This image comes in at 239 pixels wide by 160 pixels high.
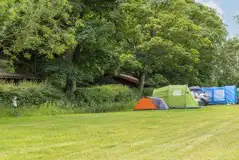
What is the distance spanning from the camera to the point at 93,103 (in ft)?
73.4

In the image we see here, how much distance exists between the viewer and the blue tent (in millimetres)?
32562

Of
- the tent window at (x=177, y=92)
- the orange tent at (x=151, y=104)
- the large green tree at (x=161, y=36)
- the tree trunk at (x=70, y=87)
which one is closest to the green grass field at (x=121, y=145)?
the orange tent at (x=151, y=104)

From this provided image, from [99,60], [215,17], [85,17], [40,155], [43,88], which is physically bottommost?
[40,155]

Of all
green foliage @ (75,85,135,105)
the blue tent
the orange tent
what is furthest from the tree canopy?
the orange tent

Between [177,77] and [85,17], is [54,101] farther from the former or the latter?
[177,77]

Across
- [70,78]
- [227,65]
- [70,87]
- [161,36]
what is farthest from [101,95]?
[227,65]

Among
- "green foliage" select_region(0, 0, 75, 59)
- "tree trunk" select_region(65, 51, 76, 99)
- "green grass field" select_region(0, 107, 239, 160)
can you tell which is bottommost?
"green grass field" select_region(0, 107, 239, 160)

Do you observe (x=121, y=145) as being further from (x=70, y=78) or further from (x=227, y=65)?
(x=227, y=65)

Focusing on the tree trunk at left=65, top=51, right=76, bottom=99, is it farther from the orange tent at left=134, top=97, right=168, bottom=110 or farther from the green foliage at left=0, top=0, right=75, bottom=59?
the green foliage at left=0, top=0, right=75, bottom=59

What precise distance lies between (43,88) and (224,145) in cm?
1353

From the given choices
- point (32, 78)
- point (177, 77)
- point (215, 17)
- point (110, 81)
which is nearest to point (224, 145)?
point (32, 78)

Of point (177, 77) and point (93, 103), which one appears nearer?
point (93, 103)

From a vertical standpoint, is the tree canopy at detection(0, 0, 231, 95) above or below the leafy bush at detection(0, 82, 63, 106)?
above

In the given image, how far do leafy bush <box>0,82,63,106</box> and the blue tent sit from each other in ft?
57.3
